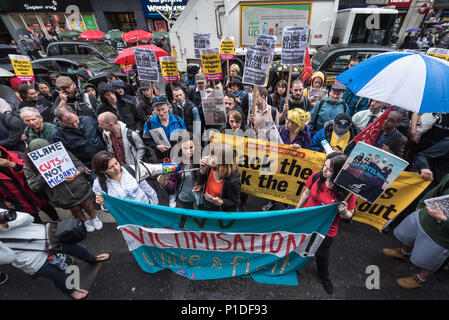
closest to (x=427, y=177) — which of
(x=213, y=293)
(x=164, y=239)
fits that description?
(x=213, y=293)

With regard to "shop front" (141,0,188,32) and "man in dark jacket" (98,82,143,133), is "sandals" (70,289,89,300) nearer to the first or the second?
"man in dark jacket" (98,82,143,133)

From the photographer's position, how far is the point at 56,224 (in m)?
2.41

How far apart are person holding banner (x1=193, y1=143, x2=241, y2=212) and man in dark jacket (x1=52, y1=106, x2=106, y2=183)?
212 centimetres

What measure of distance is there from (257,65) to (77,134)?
3.18 meters

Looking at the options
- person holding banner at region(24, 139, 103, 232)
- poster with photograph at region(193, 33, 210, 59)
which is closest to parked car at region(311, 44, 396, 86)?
poster with photograph at region(193, 33, 210, 59)

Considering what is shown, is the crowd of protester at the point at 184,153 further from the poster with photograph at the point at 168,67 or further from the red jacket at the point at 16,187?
the poster with photograph at the point at 168,67

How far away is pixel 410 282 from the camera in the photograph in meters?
2.73

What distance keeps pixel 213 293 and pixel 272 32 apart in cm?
1020

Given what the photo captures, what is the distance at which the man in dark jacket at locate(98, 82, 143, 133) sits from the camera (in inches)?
181

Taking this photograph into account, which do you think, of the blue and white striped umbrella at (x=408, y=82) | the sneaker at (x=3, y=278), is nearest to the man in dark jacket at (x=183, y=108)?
the blue and white striped umbrella at (x=408, y=82)

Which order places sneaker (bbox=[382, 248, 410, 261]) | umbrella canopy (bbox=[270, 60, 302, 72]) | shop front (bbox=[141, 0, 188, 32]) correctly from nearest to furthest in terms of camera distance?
1. sneaker (bbox=[382, 248, 410, 261])
2. umbrella canopy (bbox=[270, 60, 302, 72])
3. shop front (bbox=[141, 0, 188, 32])

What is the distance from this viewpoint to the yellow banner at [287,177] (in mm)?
2812

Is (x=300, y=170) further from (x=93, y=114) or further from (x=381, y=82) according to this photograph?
(x=93, y=114)

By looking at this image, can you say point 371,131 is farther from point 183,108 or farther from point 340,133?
point 183,108
